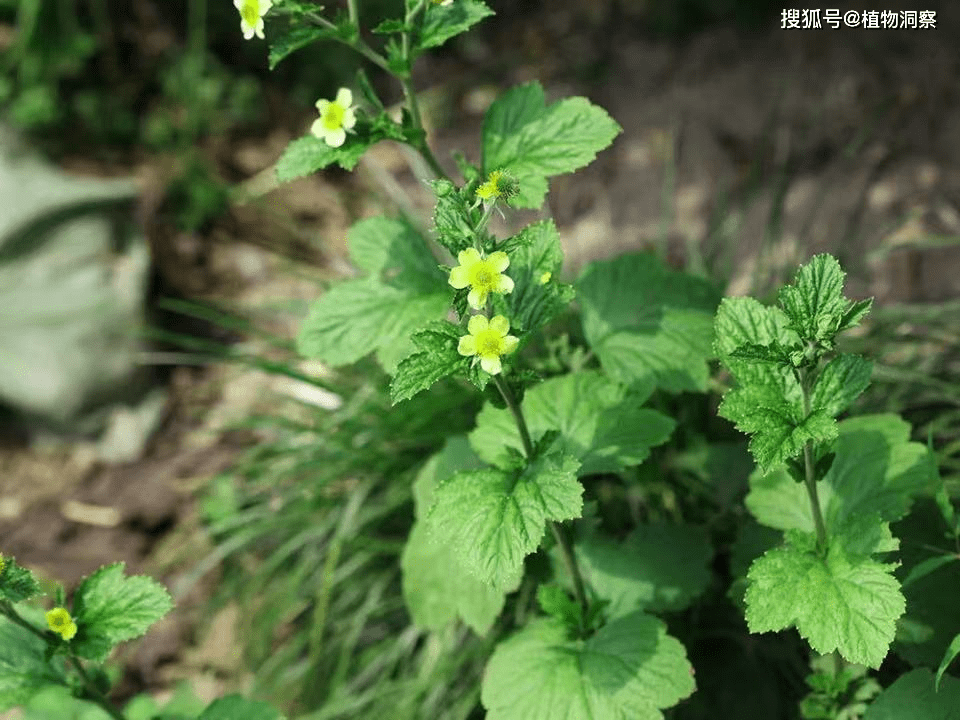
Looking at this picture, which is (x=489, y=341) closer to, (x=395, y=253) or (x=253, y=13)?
(x=395, y=253)

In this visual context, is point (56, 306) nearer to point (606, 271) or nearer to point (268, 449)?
point (268, 449)

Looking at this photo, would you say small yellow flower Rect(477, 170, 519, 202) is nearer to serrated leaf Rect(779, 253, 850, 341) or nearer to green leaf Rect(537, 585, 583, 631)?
serrated leaf Rect(779, 253, 850, 341)

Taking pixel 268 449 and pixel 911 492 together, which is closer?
pixel 911 492

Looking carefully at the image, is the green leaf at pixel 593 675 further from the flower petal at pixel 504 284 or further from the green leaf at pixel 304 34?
the green leaf at pixel 304 34

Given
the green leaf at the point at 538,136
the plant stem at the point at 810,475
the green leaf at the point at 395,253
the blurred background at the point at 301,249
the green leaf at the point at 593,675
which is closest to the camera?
the plant stem at the point at 810,475

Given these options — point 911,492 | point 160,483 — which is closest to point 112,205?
point 160,483

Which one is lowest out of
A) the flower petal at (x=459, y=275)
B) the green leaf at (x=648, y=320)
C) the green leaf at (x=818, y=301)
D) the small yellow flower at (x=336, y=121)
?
the green leaf at (x=648, y=320)

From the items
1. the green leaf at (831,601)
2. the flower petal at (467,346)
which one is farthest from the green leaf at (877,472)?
the flower petal at (467,346)

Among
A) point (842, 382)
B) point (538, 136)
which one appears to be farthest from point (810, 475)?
point (538, 136)
